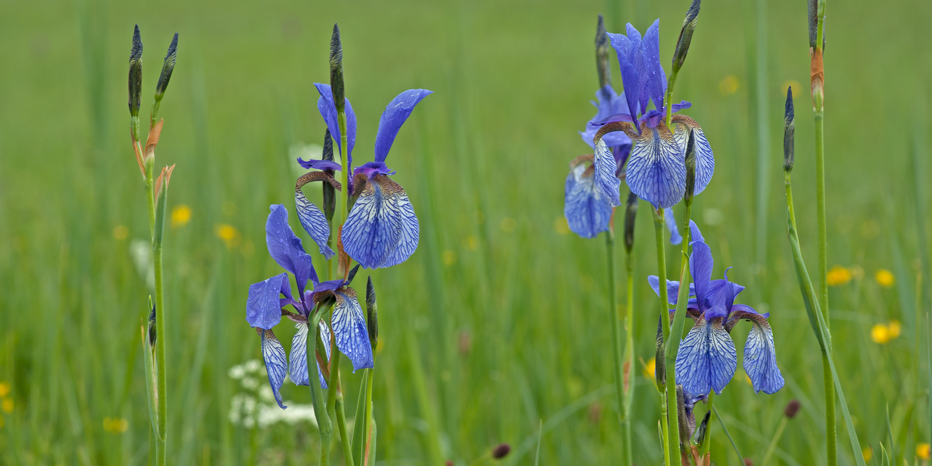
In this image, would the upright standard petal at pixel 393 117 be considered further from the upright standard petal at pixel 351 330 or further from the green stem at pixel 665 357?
the green stem at pixel 665 357

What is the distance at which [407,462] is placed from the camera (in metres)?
1.75

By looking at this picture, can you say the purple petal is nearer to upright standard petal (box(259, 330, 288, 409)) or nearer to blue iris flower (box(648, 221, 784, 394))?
upright standard petal (box(259, 330, 288, 409))

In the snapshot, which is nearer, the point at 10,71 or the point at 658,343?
the point at 658,343

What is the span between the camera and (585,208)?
1.07m

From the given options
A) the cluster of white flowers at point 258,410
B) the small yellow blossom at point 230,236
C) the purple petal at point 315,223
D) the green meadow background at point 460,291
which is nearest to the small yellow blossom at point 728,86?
the green meadow background at point 460,291

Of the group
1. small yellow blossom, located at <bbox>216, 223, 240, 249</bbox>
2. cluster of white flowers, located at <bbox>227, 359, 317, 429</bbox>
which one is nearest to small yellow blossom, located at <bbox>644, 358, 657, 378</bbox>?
cluster of white flowers, located at <bbox>227, 359, 317, 429</bbox>

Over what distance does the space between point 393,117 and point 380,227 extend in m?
0.15

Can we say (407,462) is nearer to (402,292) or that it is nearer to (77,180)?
(402,292)

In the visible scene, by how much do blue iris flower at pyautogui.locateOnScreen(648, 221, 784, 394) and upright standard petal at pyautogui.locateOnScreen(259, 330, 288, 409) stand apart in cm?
48

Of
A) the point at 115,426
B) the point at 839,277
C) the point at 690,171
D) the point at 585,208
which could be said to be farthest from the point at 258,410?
the point at 839,277

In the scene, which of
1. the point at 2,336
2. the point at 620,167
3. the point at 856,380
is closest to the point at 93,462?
the point at 2,336

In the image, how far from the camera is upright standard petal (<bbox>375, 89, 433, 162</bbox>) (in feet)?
2.43

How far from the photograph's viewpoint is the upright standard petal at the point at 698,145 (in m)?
0.76

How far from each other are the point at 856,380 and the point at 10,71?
1211 centimetres
